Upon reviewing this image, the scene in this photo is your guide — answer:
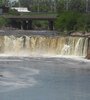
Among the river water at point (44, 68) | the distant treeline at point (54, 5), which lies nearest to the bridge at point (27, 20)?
the distant treeline at point (54, 5)

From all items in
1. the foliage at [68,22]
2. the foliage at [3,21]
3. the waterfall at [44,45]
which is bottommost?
the foliage at [3,21]

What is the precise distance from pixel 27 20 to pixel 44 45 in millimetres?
41905

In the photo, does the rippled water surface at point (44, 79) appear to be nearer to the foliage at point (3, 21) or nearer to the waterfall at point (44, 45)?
the waterfall at point (44, 45)

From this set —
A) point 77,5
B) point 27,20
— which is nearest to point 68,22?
point 27,20

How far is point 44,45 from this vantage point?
43.2 meters

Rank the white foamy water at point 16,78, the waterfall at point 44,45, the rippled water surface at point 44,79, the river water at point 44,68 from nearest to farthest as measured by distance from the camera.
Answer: the rippled water surface at point 44,79
the river water at point 44,68
the white foamy water at point 16,78
the waterfall at point 44,45

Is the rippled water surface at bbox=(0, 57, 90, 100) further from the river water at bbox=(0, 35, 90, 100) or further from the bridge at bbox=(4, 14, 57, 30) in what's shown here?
the bridge at bbox=(4, 14, 57, 30)

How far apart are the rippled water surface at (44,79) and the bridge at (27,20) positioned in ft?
141

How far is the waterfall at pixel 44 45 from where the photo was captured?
41875mm

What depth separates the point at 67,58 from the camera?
39.1 metres

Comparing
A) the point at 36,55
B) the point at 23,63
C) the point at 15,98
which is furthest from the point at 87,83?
the point at 36,55

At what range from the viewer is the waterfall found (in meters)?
41.9

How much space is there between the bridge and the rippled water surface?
43.1m

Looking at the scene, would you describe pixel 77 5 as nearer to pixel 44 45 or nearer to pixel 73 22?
pixel 73 22
